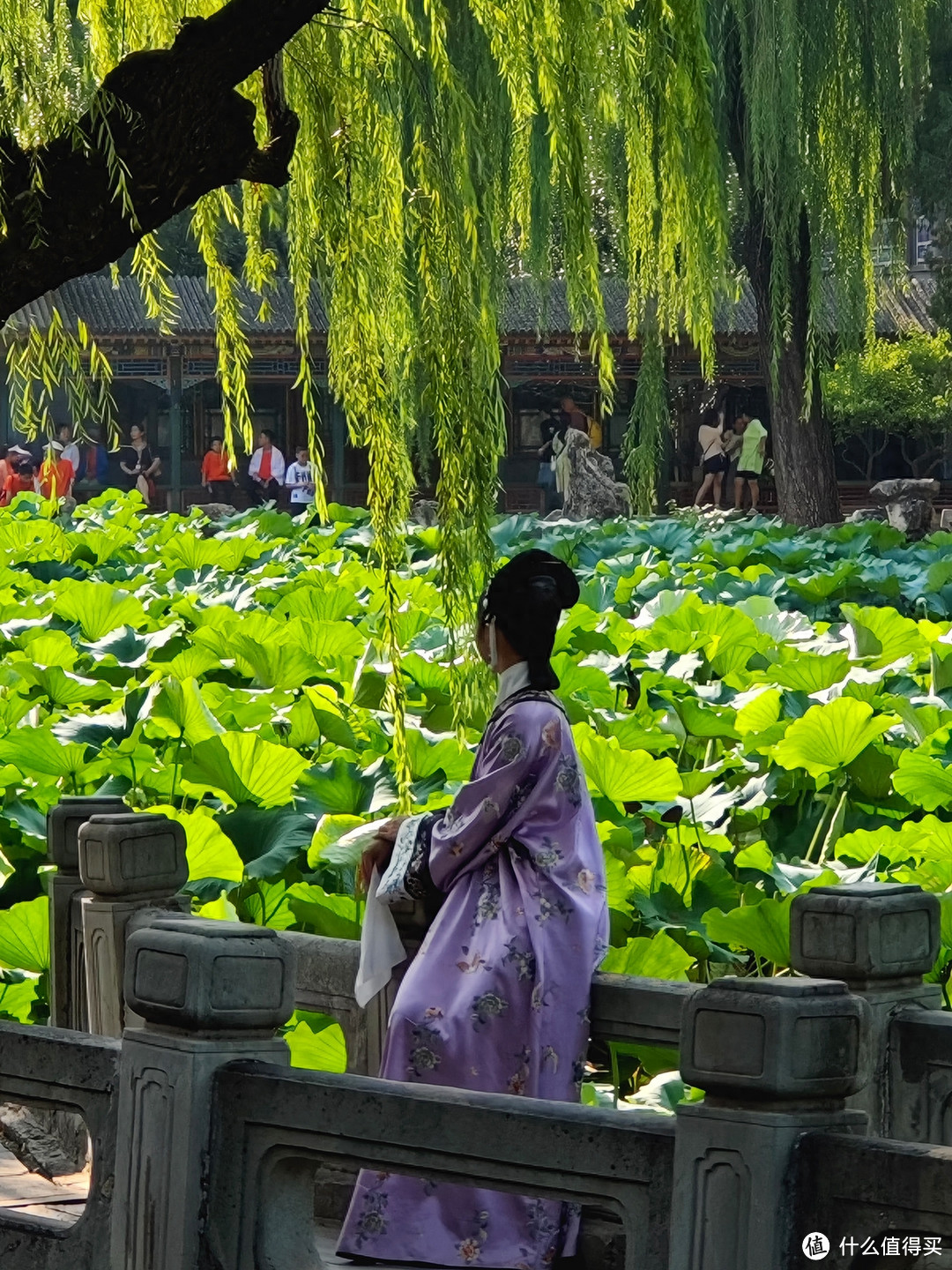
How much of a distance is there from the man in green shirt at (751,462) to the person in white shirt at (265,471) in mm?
4531

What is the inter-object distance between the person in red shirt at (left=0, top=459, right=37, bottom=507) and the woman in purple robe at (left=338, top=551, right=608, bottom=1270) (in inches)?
520

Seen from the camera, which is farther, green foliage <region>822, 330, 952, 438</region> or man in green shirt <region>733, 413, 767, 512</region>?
green foliage <region>822, 330, 952, 438</region>

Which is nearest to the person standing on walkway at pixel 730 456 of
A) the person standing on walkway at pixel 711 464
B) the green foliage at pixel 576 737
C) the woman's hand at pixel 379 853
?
the person standing on walkway at pixel 711 464

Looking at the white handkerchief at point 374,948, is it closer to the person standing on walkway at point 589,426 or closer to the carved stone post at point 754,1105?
the carved stone post at point 754,1105

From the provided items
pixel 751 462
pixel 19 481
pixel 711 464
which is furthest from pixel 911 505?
pixel 19 481

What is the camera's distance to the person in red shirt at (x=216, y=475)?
19.0 metres

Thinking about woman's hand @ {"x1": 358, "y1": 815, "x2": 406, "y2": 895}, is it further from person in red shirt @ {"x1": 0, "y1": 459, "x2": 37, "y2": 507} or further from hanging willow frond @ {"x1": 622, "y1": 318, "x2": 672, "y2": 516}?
person in red shirt @ {"x1": 0, "y1": 459, "x2": 37, "y2": 507}

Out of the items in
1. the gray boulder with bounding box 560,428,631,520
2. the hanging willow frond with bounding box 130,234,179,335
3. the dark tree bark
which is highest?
the dark tree bark

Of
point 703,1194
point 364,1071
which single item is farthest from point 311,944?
point 703,1194

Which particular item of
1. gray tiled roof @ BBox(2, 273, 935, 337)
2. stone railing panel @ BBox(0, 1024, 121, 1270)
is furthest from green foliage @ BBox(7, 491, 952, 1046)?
gray tiled roof @ BBox(2, 273, 935, 337)

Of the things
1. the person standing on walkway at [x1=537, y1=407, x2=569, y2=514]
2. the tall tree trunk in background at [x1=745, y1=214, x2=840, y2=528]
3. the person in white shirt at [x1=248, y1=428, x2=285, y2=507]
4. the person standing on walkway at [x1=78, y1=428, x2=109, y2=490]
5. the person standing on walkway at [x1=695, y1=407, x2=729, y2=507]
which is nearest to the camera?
the tall tree trunk in background at [x1=745, y1=214, x2=840, y2=528]

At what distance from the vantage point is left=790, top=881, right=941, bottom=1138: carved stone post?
105 inches

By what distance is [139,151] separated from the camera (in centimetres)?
284

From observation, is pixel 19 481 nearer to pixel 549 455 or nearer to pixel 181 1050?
pixel 549 455
